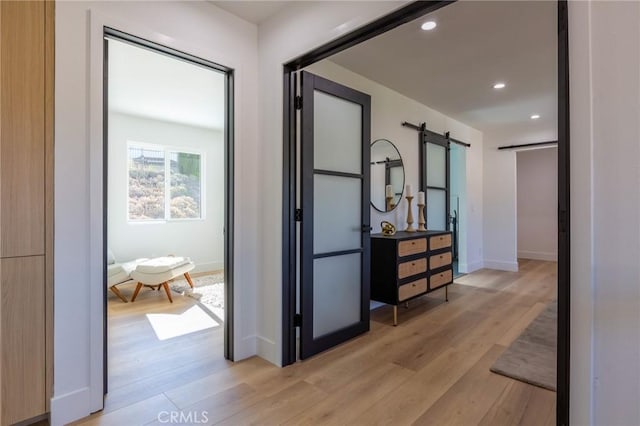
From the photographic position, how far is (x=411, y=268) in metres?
3.28

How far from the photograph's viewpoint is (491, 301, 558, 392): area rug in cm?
208

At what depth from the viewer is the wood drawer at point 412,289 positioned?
3.13 m

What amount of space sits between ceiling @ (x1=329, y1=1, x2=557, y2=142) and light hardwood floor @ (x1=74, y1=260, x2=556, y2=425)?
8.43 feet

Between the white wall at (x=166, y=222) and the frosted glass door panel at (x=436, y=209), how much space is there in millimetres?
3607

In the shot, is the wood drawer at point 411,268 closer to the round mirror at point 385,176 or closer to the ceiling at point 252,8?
the round mirror at point 385,176

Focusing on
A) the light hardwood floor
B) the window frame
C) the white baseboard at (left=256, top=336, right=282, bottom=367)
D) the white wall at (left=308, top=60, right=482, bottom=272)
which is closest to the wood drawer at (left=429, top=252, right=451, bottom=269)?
the white wall at (left=308, top=60, right=482, bottom=272)

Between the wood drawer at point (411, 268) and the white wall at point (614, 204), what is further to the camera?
the wood drawer at point (411, 268)

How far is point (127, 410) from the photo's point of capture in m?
1.77

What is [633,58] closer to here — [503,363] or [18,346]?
[503,363]

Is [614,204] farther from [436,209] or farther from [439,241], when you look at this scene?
[436,209]

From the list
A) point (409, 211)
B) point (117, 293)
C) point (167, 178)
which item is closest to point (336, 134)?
point (409, 211)

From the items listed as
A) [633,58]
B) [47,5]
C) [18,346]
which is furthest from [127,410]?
[633,58]

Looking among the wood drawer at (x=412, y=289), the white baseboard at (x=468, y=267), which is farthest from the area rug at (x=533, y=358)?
the white baseboard at (x=468, y=267)

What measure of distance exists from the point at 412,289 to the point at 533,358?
45.6 inches
